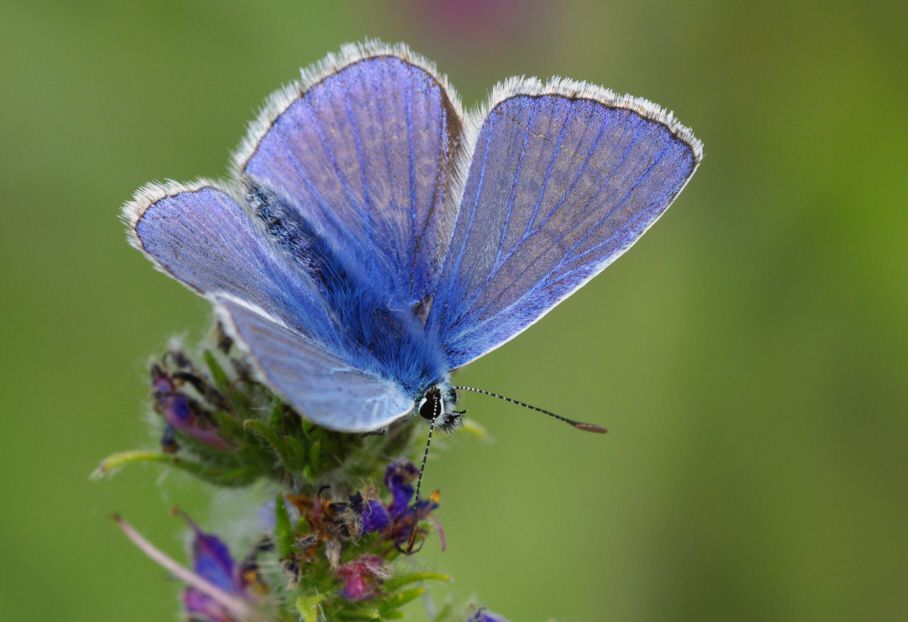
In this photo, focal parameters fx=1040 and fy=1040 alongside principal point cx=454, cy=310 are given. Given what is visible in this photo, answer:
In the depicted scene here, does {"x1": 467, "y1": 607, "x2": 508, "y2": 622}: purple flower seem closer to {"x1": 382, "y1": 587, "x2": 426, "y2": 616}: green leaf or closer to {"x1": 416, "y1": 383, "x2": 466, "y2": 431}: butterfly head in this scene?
{"x1": 382, "y1": 587, "x2": 426, "y2": 616}: green leaf

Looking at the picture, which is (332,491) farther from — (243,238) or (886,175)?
(886,175)

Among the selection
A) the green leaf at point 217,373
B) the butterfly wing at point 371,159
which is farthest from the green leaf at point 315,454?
the butterfly wing at point 371,159

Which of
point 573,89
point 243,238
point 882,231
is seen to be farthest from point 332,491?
point 882,231

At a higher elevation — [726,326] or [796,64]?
[796,64]

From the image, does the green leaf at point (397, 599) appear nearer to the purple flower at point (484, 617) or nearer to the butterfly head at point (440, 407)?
the purple flower at point (484, 617)

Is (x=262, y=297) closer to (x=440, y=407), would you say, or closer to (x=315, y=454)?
(x=315, y=454)
